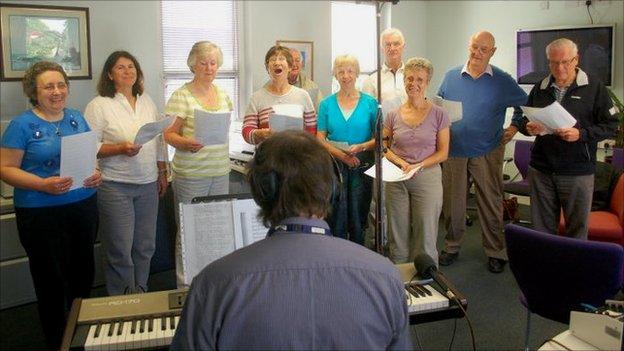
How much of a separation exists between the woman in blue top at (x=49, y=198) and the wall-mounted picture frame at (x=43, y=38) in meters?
1.31

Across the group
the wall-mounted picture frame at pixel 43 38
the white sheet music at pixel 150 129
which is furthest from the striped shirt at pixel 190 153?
the wall-mounted picture frame at pixel 43 38

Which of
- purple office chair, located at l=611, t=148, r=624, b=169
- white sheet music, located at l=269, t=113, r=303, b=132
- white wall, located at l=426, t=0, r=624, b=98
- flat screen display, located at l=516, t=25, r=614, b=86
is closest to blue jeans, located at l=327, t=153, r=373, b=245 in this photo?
white sheet music, located at l=269, t=113, r=303, b=132

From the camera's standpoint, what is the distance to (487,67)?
3.63m

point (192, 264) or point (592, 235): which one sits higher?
point (192, 264)

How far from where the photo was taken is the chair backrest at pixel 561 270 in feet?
6.68

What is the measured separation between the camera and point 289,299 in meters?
1.03

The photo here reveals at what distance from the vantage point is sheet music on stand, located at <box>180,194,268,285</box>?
1761 millimetres

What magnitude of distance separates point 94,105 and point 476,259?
2.86 metres

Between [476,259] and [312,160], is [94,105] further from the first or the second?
[476,259]

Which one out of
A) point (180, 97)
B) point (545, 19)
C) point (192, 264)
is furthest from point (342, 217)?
point (545, 19)

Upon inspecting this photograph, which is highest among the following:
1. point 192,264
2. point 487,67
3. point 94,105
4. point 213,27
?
point 213,27

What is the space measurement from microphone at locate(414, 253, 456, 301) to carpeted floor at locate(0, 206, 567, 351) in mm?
658

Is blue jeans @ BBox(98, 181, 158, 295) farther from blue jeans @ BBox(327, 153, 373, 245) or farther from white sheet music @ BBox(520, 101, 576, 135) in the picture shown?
white sheet music @ BBox(520, 101, 576, 135)

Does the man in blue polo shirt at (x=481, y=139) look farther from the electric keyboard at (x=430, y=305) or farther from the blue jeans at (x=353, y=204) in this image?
the electric keyboard at (x=430, y=305)
